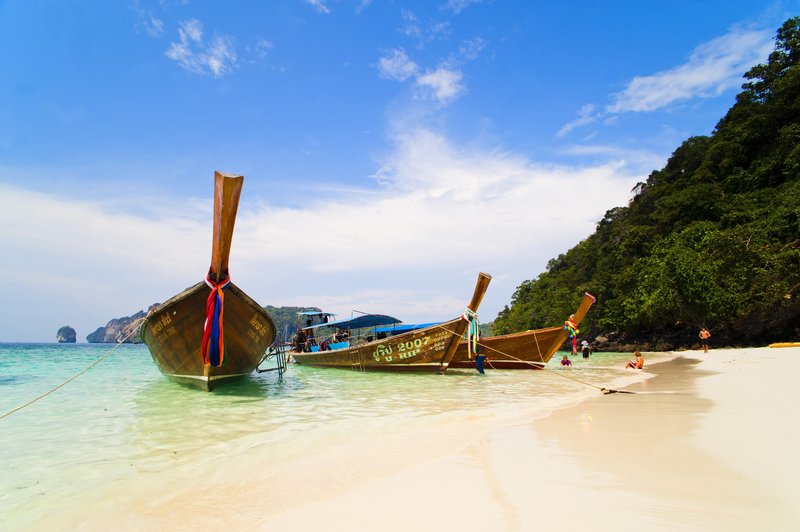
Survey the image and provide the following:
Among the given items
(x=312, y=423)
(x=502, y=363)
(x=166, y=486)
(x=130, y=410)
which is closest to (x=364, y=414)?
(x=312, y=423)

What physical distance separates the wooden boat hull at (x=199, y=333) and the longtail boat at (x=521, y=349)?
7847mm

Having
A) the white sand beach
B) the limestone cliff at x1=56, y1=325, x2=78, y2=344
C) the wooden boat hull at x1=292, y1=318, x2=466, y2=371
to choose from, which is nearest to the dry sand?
the white sand beach

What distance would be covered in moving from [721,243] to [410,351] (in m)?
20.4

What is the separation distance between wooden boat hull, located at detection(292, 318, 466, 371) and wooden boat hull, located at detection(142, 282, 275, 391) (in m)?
4.75

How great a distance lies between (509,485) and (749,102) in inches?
1848

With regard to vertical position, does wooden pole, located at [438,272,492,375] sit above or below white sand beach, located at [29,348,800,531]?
above

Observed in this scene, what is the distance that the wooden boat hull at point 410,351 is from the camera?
539 inches

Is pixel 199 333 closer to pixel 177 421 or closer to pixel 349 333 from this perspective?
pixel 177 421

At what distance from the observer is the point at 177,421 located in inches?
266

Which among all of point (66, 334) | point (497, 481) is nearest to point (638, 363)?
point (497, 481)

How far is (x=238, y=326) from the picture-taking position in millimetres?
9852

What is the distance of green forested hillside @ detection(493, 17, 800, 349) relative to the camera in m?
22.0

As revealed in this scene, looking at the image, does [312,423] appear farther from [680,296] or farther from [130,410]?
[680,296]

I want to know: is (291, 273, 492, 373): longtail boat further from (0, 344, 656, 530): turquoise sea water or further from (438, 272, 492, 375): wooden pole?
(0, 344, 656, 530): turquoise sea water
